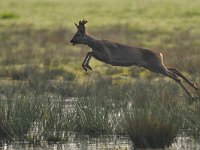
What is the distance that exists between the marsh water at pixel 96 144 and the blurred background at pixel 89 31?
7.13 meters

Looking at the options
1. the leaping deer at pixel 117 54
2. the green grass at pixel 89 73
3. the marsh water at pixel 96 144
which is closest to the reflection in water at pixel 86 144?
the marsh water at pixel 96 144

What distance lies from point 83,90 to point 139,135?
5.63 m

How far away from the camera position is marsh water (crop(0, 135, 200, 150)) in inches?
554

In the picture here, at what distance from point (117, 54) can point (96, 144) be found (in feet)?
11.0

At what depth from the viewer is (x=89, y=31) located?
1569 inches

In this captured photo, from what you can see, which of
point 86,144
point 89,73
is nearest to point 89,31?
Result: point 89,73

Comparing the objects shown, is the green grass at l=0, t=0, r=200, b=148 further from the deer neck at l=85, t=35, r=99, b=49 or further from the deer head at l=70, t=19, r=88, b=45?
the deer head at l=70, t=19, r=88, b=45

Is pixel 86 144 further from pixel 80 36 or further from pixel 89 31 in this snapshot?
pixel 89 31

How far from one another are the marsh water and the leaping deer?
2018 millimetres

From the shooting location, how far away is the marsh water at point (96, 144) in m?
14.1

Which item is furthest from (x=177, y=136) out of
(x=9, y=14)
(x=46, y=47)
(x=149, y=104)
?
(x=9, y=14)

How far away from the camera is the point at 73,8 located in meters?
58.2

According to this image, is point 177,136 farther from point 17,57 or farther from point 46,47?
point 46,47

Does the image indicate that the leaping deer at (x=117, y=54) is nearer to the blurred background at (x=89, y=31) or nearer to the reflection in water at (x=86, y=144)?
the reflection in water at (x=86, y=144)
